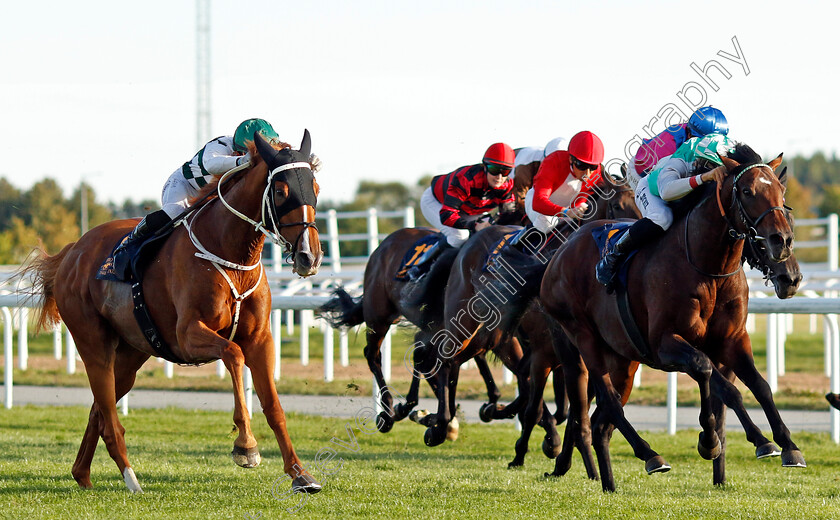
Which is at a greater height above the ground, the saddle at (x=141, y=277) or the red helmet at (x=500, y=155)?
the red helmet at (x=500, y=155)

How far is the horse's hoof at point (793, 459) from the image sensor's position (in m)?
4.51

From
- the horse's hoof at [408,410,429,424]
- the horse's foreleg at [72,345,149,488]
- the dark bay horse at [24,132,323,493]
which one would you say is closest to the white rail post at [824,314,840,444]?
the horse's hoof at [408,410,429,424]

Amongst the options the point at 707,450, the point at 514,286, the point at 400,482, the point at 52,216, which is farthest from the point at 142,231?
the point at 52,216

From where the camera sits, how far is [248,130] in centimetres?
561

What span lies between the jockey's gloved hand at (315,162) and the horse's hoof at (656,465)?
7.36 ft

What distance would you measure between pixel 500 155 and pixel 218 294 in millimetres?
3121

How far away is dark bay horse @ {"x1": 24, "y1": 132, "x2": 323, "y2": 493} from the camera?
4.91m

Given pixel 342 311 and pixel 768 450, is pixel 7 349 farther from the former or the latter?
pixel 768 450

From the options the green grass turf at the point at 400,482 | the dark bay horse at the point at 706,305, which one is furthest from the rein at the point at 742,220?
the green grass turf at the point at 400,482

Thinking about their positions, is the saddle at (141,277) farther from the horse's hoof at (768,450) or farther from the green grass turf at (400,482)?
the horse's hoof at (768,450)

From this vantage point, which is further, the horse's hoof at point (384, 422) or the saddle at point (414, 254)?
the saddle at point (414, 254)

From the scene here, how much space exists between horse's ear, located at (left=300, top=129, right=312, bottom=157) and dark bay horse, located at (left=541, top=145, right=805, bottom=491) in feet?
6.09

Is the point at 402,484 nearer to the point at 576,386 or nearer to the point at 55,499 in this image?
the point at 576,386

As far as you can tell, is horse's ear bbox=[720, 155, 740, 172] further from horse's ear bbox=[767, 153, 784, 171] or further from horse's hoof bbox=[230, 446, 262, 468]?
horse's hoof bbox=[230, 446, 262, 468]
